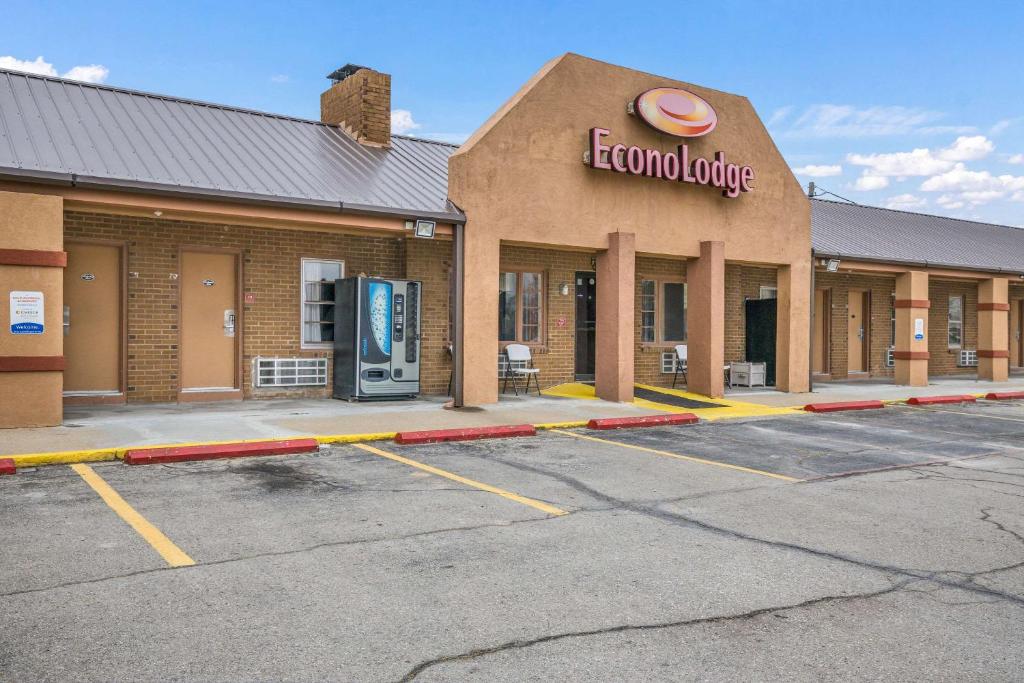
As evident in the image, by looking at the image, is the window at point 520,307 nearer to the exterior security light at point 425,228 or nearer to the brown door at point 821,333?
the exterior security light at point 425,228

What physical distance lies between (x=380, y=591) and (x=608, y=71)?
39.8 ft


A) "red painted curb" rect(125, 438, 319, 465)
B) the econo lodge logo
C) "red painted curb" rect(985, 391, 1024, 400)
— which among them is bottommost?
"red painted curb" rect(125, 438, 319, 465)

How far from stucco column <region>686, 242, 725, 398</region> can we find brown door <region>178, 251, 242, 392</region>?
8335mm

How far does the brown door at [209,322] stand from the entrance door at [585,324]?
6937mm

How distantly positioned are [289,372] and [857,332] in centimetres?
1526

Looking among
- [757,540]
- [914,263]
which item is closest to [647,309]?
[914,263]

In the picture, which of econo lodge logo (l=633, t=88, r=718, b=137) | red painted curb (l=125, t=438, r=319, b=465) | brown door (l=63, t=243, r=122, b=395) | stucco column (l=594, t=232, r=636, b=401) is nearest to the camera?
red painted curb (l=125, t=438, r=319, b=465)

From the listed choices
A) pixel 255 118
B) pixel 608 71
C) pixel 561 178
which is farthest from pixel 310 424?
pixel 608 71

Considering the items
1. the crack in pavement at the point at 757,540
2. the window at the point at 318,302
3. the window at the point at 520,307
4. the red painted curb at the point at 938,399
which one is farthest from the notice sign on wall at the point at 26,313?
the red painted curb at the point at 938,399

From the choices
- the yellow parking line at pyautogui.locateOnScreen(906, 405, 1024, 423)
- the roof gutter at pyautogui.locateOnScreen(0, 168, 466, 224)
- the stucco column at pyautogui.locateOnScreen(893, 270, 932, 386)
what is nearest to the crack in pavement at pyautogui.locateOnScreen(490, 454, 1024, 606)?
the roof gutter at pyautogui.locateOnScreen(0, 168, 466, 224)

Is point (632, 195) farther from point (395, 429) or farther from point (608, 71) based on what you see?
point (395, 429)

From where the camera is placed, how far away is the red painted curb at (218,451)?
8195mm

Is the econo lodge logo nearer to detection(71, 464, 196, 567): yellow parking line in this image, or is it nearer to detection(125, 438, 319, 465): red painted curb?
detection(125, 438, 319, 465): red painted curb

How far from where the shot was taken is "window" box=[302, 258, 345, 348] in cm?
1428
